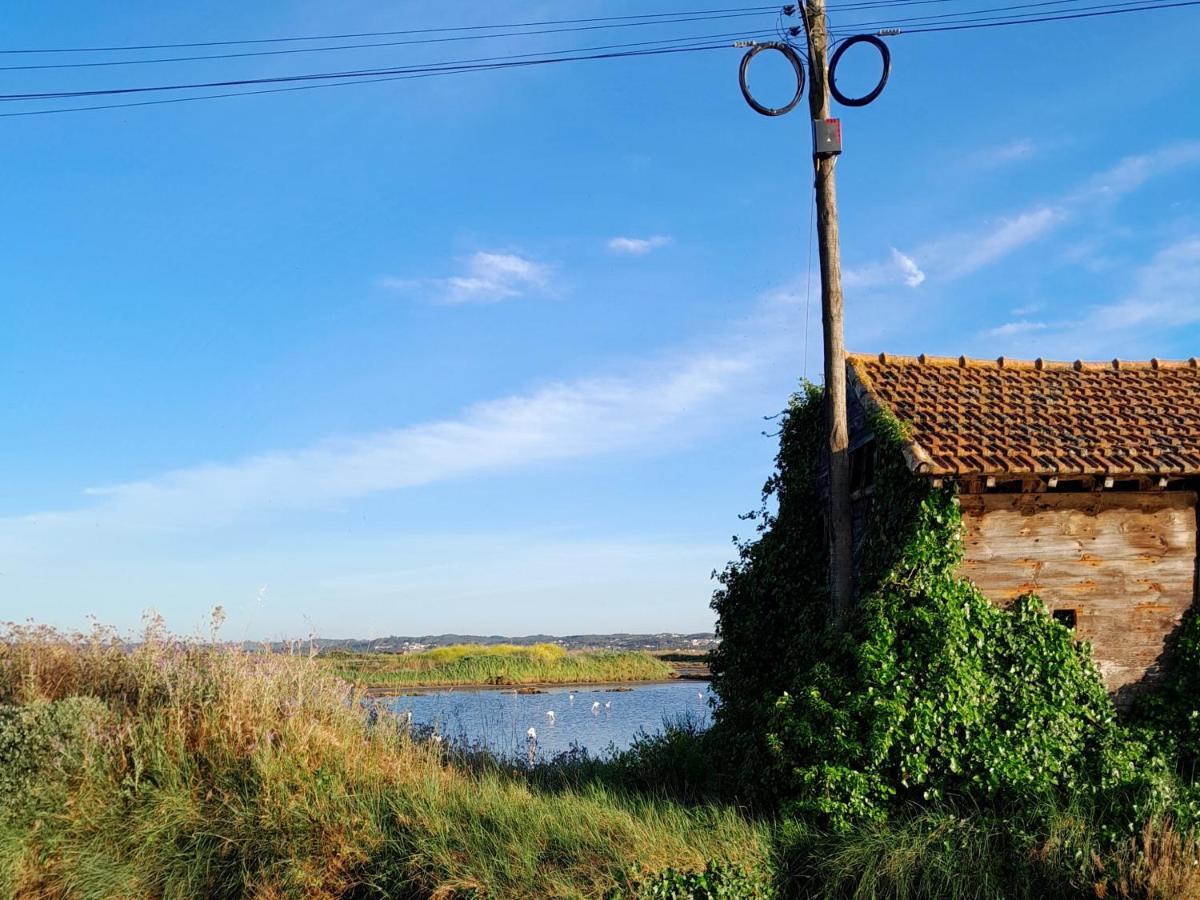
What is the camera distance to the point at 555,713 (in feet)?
82.3

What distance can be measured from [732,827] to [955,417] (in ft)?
19.7

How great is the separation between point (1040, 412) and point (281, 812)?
10406 mm

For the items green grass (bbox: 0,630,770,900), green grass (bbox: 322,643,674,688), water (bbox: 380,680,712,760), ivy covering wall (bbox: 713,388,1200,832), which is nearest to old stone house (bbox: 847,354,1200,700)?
ivy covering wall (bbox: 713,388,1200,832)

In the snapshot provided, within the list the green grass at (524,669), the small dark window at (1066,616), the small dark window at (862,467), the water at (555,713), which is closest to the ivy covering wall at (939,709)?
the small dark window at (1066,616)

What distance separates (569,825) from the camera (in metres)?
9.27

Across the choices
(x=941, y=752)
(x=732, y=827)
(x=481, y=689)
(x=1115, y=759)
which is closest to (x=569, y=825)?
(x=732, y=827)

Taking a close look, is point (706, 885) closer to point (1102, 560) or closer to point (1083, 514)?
point (1102, 560)

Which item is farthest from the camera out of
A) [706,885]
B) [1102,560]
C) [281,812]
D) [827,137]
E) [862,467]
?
[862,467]

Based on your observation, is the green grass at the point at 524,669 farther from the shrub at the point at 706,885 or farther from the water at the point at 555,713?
the shrub at the point at 706,885

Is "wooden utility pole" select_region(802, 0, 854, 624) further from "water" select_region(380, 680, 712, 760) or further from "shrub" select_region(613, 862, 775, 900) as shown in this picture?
"water" select_region(380, 680, 712, 760)

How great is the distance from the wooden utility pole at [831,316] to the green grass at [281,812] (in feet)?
11.4

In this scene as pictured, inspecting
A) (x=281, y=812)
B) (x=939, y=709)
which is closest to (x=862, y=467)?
(x=939, y=709)

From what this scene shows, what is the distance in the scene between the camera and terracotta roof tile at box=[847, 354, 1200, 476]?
36.1 feet

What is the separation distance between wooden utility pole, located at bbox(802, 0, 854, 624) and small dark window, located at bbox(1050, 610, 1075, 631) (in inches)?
91.5
